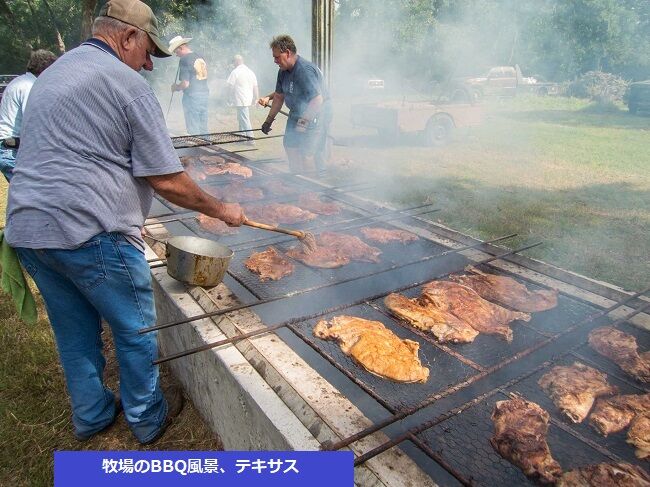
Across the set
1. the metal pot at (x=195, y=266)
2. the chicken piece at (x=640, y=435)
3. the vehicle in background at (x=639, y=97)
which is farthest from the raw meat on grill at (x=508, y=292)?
the vehicle in background at (x=639, y=97)

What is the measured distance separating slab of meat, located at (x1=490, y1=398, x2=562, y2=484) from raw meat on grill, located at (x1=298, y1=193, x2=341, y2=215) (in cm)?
360

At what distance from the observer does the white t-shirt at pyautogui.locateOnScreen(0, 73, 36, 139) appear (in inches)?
212

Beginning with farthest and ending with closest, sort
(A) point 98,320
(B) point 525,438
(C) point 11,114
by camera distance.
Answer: (C) point 11,114, (A) point 98,320, (B) point 525,438

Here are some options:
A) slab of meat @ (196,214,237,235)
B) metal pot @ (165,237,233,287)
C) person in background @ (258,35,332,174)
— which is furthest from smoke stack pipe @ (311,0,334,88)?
metal pot @ (165,237,233,287)

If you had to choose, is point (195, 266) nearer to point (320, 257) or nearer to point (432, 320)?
point (320, 257)

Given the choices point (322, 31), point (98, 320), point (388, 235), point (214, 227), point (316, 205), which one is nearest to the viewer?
point (98, 320)

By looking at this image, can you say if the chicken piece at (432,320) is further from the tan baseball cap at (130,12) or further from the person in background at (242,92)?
the person in background at (242,92)

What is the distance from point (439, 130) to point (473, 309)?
11.9 meters

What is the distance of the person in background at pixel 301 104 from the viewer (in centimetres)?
731

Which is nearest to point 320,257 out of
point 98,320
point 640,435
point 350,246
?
point 350,246

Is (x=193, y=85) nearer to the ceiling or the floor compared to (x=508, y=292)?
nearer to the ceiling

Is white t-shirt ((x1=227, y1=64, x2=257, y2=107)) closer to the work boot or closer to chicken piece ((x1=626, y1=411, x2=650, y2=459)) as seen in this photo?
the work boot

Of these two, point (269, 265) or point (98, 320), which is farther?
point (269, 265)

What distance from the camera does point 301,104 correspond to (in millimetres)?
7500
